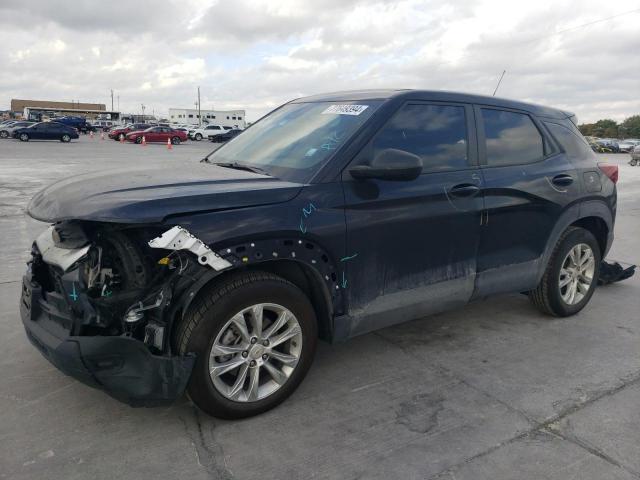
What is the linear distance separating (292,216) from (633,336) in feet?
10.7

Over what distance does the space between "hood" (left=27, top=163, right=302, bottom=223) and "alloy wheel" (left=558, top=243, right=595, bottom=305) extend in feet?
9.33

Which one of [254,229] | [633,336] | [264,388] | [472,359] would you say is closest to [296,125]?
[254,229]

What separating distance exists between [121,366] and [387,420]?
1485mm

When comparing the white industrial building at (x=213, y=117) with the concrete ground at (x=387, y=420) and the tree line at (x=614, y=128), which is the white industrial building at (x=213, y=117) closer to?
the tree line at (x=614, y=128)

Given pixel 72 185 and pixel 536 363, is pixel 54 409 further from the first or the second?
pixel 536 363

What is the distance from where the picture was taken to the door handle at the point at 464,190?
361 cm

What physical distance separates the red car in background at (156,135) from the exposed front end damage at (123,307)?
40.8 m

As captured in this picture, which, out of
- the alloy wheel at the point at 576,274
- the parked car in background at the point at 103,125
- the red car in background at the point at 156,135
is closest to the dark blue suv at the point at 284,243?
the alloy wheel at the point at 576,274

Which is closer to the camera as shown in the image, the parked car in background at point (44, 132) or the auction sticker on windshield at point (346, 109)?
the auction sticker on windshield at point (346, 109)

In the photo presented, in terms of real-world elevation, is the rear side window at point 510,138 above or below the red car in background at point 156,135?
below

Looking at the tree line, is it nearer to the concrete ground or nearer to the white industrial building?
the white industrial building

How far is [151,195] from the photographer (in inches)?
105

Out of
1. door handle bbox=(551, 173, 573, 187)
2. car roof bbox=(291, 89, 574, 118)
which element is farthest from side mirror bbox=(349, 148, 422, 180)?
door handle bbox=(551, 173, 573, 187)

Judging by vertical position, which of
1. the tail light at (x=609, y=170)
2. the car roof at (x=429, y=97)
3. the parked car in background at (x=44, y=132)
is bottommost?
the tail light at (x=609, y=170)
